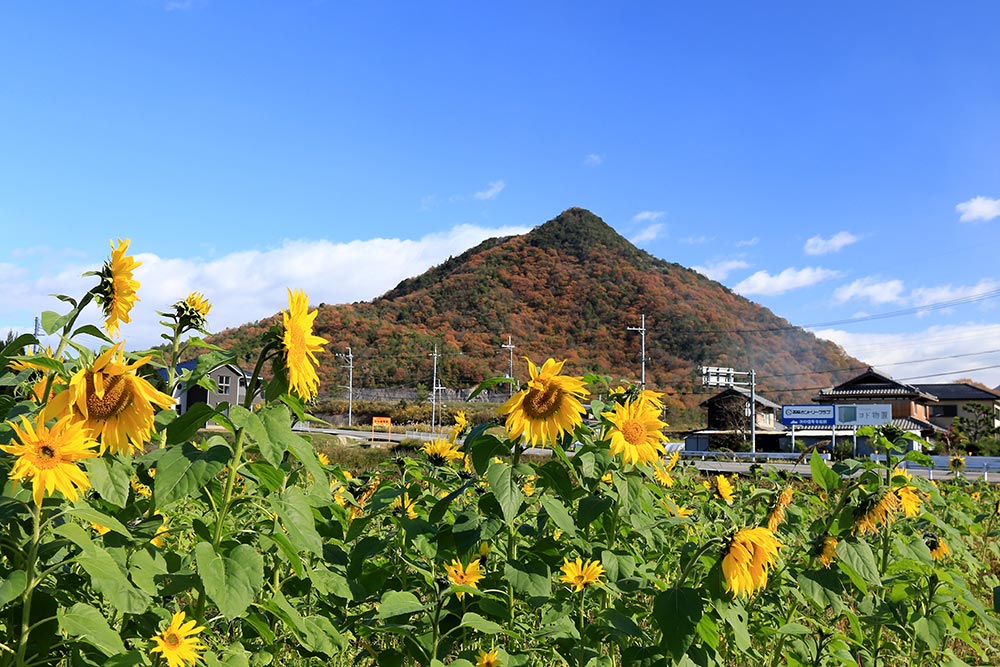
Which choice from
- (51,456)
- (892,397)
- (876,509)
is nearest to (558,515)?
(876,509)

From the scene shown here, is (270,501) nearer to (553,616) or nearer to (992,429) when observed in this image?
(553,616)

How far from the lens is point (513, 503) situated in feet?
7.16

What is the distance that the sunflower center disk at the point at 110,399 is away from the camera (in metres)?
1.84

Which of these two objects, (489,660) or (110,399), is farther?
(489,660)

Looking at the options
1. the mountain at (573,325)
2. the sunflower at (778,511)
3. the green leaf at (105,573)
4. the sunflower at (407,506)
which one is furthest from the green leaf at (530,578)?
the mountain at (573,325)

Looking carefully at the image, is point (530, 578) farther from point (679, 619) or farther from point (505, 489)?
point (679, 619)

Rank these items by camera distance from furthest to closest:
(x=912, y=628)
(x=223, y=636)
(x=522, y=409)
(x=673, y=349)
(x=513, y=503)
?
(x=673, y=349)
(x=223, y=636)
(x=912, y=628)
(x=522, y=409)
(x=513, y=503)

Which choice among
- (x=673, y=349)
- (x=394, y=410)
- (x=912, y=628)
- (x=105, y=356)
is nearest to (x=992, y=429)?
(x=673, y=349)

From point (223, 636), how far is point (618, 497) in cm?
218

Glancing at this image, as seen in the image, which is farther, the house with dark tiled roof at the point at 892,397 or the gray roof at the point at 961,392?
the gray roof at the point at 961,392

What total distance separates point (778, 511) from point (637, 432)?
22.1 inches

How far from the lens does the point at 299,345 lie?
1836 millimetres

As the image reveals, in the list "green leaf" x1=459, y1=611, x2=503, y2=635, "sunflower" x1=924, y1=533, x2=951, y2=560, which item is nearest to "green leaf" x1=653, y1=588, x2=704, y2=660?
"green leaf" x1=459, y1=611, x2=503, y2=635

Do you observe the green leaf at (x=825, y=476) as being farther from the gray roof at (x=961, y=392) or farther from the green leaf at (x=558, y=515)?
the gray roof at (x=961, y=392)
